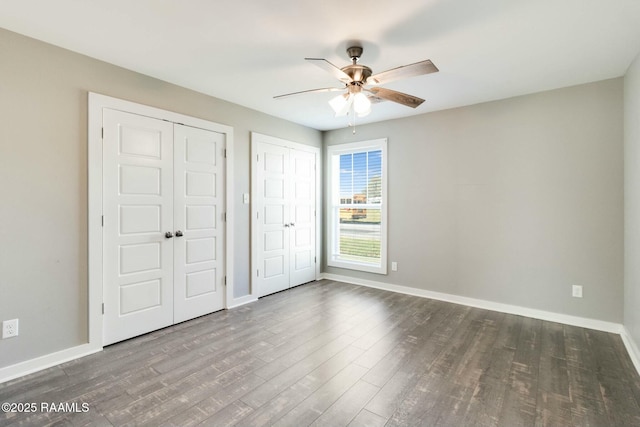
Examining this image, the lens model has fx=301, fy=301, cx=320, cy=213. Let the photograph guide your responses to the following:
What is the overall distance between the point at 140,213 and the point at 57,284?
32.9 inches

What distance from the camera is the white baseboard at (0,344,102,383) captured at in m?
2.18

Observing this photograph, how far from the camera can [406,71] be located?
6.89 ft

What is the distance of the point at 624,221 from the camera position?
2916mm

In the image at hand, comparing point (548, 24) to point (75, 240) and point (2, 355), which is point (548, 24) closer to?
point (75, 240)

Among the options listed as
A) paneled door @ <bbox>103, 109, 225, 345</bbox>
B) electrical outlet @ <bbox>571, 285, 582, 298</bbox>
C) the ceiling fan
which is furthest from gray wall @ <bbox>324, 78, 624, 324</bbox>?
paneled door @ <bbox>103, 109, 225, 345</bbox>

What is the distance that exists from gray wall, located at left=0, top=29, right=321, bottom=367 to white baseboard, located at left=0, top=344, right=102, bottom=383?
38mm

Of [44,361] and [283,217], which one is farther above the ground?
[283,217]

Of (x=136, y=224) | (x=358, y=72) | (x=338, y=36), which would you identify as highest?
(x=338, y=36)

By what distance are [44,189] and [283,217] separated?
2.67 metres

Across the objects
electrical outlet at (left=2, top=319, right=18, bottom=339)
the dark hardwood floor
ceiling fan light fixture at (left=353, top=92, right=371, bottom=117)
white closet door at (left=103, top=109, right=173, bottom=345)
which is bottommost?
the dark hardwood floor

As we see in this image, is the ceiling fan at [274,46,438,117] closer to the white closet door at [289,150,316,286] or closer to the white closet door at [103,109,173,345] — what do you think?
the white closet door at [103,109,173,345]

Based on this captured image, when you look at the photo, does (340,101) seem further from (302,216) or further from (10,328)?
(10,328)

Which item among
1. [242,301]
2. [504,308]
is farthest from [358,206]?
[504,308]

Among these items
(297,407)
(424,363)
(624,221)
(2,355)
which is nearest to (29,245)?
(2,355)
